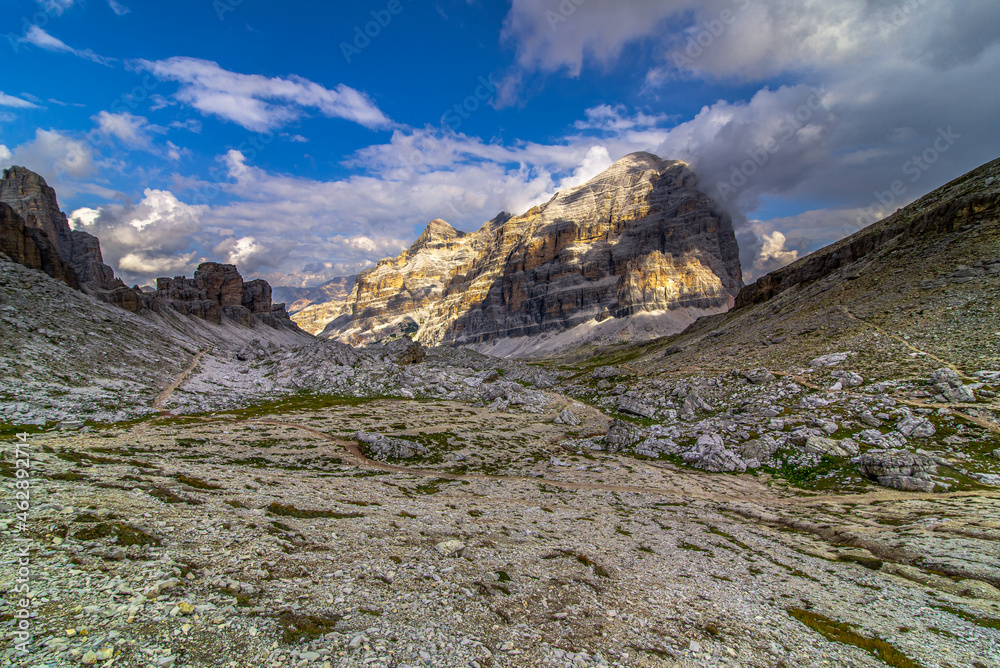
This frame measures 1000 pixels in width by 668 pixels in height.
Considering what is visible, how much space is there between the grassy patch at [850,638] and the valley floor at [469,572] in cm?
10

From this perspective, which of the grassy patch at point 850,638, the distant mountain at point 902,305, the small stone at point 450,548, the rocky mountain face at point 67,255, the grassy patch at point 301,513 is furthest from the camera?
the rocky mountain face at point 67,255

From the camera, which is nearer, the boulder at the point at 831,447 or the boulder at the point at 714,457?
the boulder at the point at 831,447

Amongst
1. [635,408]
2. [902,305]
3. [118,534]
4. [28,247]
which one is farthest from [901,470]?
[28,247]

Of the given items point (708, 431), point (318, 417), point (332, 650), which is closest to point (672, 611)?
point (332, 650)

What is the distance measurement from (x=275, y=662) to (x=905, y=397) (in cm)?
6184

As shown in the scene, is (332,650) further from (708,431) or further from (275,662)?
(708,431)

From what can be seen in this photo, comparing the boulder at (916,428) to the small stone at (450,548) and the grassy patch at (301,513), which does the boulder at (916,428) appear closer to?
the small stone at (450,548)

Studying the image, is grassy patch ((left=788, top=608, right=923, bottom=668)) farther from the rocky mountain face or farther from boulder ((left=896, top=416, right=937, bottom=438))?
the rocky mountain face

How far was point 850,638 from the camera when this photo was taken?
15297 mm

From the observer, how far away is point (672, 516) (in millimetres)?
32062

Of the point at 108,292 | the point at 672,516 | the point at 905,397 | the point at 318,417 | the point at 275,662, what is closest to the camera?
the point at 275,662

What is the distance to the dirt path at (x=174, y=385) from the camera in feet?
215

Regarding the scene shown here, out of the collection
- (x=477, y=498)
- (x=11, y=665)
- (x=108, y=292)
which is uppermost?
(x=108, y=292)

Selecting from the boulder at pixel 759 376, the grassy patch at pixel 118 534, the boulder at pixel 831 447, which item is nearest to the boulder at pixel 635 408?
the boulder at pixel 759 376
